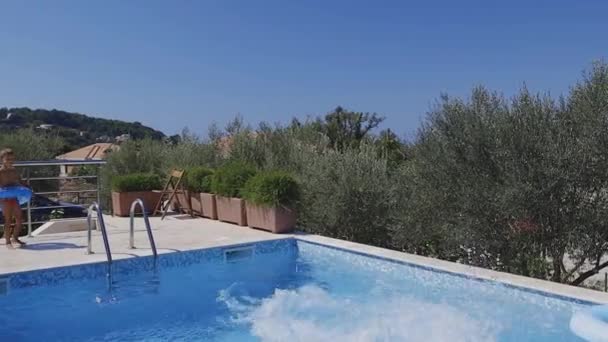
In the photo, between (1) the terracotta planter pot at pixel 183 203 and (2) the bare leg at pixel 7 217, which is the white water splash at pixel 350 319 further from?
(1) the terracotta planter pot at pixel 183 203

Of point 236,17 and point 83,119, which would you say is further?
point 83,119

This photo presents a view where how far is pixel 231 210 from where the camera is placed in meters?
10.9

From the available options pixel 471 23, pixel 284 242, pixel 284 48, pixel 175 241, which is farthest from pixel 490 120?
pixel 284 48

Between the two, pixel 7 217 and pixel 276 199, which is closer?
pixel 7 217

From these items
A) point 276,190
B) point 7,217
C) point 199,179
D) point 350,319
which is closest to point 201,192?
point 199,179

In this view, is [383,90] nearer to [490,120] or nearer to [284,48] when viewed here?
[284,48]

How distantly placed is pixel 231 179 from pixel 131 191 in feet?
10.2

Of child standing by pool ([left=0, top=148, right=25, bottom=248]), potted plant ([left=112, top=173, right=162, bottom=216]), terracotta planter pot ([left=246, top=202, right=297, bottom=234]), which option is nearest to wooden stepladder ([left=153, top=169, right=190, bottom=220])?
potted plant ([left=112, top=173, right=162, bottom=216])

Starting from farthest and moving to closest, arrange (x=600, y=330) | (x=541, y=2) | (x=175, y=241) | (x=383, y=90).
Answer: (x=383, y=90)
(x=541, y=2)
(x=175, y=241)
(x=600, y=330)

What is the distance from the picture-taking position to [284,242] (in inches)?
359

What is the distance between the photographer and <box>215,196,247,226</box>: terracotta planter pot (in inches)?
416

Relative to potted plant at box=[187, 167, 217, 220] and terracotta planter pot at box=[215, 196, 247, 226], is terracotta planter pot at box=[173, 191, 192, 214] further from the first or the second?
terracotta planter pot at box=[215, 196, 247, 226]

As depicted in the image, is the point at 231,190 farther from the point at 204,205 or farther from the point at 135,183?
the point at 135,183

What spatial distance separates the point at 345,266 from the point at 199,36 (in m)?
11.8
